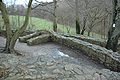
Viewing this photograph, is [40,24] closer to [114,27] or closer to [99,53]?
[114,27]

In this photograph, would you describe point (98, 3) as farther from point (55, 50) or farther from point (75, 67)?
point (75, 67)

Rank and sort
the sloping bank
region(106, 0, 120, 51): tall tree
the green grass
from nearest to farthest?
the sloping bank → region(106, 0, 120, 51): tall tree → the green grass

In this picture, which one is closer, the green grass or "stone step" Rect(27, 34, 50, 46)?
"stone step" Rect(27, 34, 50, 46)

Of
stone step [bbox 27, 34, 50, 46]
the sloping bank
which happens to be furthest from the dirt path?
stone step [bbox 27, 34, 50, 46]

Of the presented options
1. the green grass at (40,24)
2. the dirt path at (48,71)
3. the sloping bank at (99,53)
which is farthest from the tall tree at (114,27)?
the green grass at (40,24)

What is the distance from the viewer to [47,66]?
6656 mm

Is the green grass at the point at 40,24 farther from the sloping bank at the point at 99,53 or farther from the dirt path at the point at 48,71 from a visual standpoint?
the dirt path at the point at 48,71

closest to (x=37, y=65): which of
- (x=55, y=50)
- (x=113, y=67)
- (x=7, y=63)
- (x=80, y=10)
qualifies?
(x=7, y=63)

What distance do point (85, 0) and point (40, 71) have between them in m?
13.8

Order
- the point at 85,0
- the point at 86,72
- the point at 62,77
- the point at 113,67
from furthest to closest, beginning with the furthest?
the point at 85,0 < the point at 113,67 < the point at 86,72 < the point at 62,77

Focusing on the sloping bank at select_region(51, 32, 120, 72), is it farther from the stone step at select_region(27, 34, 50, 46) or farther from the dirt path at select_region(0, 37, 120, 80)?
the dirt path at select_region(0, 37, 120, 80)

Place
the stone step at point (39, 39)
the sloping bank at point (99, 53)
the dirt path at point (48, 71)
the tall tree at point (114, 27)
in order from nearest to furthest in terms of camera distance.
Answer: the dirt path at point (48, 71) < the sloping bank at point (99, 53) < the tall tree at point (114, 27) < the stone step at point (39, 39)

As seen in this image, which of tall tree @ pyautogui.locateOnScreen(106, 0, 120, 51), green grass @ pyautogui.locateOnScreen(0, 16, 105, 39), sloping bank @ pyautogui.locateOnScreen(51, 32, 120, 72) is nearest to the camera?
Answer: sloping bank @ pyautogui.locateOnScreen(51, 32, 120, 72)

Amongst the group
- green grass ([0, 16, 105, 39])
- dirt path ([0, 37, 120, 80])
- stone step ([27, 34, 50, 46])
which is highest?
green grass ([0, 16, 105, 39])
